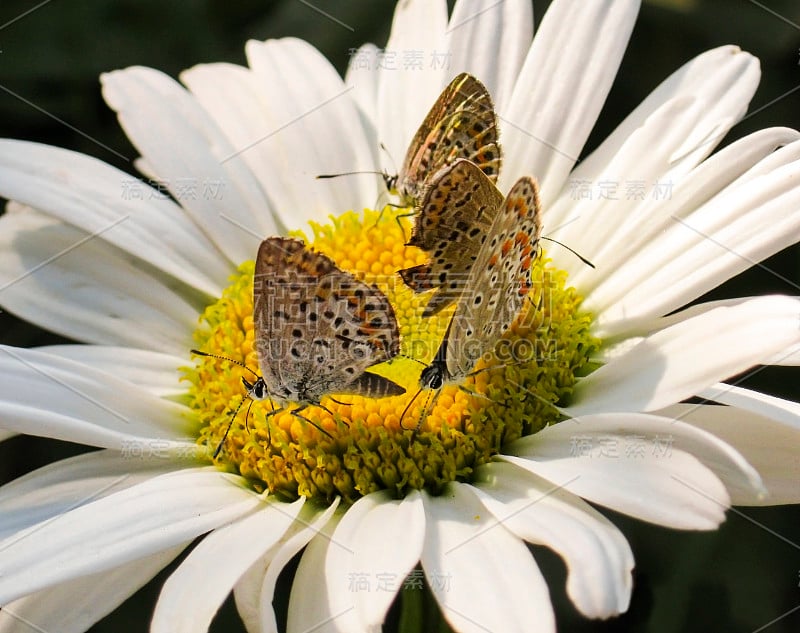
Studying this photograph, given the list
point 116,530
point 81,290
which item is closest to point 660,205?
point 116,530

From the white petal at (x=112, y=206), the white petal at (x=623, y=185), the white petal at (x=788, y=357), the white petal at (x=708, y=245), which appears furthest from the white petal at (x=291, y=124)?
the white petal at (x=788, y=357)

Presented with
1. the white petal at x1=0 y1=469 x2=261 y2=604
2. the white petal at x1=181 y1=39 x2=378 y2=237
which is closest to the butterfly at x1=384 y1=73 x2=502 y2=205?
the white petal at x1=181 y1=39 x2=378 y2=237

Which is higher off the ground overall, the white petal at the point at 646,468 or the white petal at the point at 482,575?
the white petal at the point at 646,468

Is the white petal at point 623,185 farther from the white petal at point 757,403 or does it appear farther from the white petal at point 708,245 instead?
the white petal at point 757,403

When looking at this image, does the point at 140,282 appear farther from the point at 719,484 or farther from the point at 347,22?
the point at 719,484

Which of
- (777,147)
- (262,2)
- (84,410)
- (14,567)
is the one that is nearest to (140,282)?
(84,410)

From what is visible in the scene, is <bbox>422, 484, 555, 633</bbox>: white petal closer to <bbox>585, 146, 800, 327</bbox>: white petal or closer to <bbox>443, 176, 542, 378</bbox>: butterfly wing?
<bbox>443, 176, 542, 378</bbox>: butterfly wing
